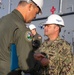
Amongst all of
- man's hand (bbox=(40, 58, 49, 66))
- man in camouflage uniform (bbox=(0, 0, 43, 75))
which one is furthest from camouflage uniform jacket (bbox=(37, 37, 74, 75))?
man in camouflage uniform (bbox=(0, 0, 43, 75))

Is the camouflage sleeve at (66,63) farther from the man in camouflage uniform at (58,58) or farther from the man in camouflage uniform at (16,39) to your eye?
the man in camouflage uniform at (16,39)

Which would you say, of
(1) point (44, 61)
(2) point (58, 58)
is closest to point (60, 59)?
(2) point (58, 58)

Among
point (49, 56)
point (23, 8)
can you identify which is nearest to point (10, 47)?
point (23, 8)

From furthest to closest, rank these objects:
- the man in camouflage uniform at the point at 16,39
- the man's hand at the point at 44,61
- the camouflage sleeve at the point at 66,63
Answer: the camouflage sleeve at the point at 66,63 → the man's hand at the point at 44,61 → the man in camouflage uniform at the point at 16,39

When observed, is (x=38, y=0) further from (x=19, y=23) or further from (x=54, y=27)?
(x=54, y=27)

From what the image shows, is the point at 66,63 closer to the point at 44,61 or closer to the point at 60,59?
the point at 60,59

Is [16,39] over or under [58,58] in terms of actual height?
over

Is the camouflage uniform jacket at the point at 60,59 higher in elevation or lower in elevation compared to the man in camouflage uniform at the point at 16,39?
lower

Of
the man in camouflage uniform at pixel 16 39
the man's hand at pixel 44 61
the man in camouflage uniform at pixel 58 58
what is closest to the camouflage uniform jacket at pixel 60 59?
the man in camouflage uniform at pixel 58 58

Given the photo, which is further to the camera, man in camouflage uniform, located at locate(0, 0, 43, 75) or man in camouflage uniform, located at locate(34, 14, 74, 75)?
man in camouflage uniform, located at locate(34, 14, 74, 75)

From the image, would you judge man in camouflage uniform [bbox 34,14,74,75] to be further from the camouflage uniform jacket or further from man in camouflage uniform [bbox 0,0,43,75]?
man in camouflage uniform [bbox 0,0,43,75]

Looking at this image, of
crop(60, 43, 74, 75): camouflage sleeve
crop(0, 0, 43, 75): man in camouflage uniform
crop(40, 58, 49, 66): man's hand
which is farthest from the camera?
crop(60, 43, 74, 75): camouflage sleeve

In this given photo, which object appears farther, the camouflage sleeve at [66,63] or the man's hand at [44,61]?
the camouflage sleeve at [66,63]

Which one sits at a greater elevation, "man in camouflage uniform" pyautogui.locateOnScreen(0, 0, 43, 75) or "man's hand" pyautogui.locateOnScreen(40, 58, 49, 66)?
"man in camouflage uniform" pyautogui.locateOnScreen(0, 0, 43, 75)
